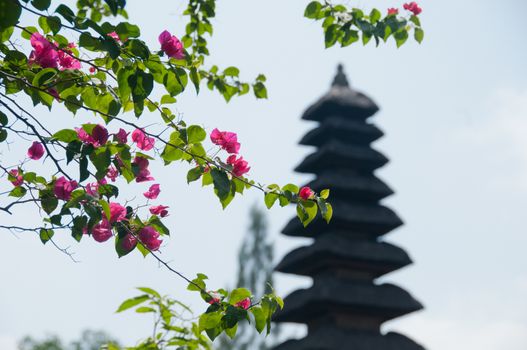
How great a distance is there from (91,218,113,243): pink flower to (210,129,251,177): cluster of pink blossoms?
492 millimetres

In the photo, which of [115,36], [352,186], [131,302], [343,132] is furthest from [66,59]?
[343,132]

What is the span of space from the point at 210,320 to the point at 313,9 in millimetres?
1814

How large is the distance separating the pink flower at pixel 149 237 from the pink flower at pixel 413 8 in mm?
2015

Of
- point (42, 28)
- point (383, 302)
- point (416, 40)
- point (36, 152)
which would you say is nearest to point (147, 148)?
point (36, 152)

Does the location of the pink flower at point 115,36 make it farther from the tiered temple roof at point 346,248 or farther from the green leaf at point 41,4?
the tiered temple roof at point 346,248

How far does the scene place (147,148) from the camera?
241 cm

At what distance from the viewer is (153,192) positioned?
2.51 meters

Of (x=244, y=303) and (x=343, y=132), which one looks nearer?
(x=244, y=303)

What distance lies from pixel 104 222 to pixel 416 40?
212 centimetres

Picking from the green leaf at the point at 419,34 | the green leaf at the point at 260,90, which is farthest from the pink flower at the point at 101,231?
the green leaf at the point at 260,90

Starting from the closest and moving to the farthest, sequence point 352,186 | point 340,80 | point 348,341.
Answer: point 348,341 < point 352,186 < point 340,80

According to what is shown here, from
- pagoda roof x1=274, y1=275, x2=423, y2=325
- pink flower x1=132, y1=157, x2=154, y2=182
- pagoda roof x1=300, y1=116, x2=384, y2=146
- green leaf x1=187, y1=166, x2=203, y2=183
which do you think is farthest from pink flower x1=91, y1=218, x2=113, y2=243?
pagoda roof x1=300, y1=116, x2=384, y2=146

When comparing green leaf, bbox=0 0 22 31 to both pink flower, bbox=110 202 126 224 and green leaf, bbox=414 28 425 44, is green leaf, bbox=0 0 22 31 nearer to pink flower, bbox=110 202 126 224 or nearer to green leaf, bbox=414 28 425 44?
pink flower, bbox=110 202 126 224

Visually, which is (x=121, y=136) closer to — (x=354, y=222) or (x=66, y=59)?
(x=66, y=59)
